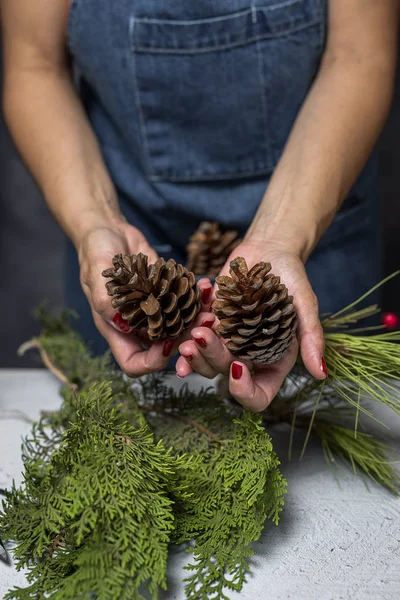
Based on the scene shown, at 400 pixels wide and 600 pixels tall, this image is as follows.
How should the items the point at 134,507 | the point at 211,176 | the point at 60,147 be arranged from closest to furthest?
the point at 134,507 → the point at 60,147 → the point at 211,176

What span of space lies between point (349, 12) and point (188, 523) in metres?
0.65

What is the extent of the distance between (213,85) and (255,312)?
18.1 inches

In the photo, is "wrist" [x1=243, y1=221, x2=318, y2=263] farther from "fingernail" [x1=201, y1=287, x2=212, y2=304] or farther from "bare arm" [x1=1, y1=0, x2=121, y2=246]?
"bare arm" [x1=1, y1=0, x2=121, y2=246]

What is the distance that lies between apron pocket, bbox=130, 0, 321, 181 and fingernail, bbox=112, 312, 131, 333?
0.40 m

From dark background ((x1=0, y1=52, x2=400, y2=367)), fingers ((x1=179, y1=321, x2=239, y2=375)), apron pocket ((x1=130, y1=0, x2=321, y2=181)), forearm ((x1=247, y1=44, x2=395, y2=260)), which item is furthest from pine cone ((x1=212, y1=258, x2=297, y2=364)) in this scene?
dark background ((x1=0, y1=52, x2=400, y2=367))

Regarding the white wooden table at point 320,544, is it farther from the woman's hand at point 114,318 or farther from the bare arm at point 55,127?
the bare arm at point 55,127

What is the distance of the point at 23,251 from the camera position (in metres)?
2.14

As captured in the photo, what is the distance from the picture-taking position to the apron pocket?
886mm

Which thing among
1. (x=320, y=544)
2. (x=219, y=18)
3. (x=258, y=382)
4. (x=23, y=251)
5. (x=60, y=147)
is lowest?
(x=23, y=251)

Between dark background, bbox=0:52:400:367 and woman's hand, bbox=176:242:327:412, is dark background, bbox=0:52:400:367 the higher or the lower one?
the lower one

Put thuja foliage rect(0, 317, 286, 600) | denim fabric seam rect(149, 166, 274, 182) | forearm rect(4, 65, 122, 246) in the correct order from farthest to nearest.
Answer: denim fabric seam rect(149, 166, 274, 182), forearm rect(4, 65, 122, 246), thuja foliage rect(0, 317, 286, 600)

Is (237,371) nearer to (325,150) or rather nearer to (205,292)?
(205,292)

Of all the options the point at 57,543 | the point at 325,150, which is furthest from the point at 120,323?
the point at 325,150

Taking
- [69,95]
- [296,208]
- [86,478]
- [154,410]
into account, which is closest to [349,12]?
[296,208]
